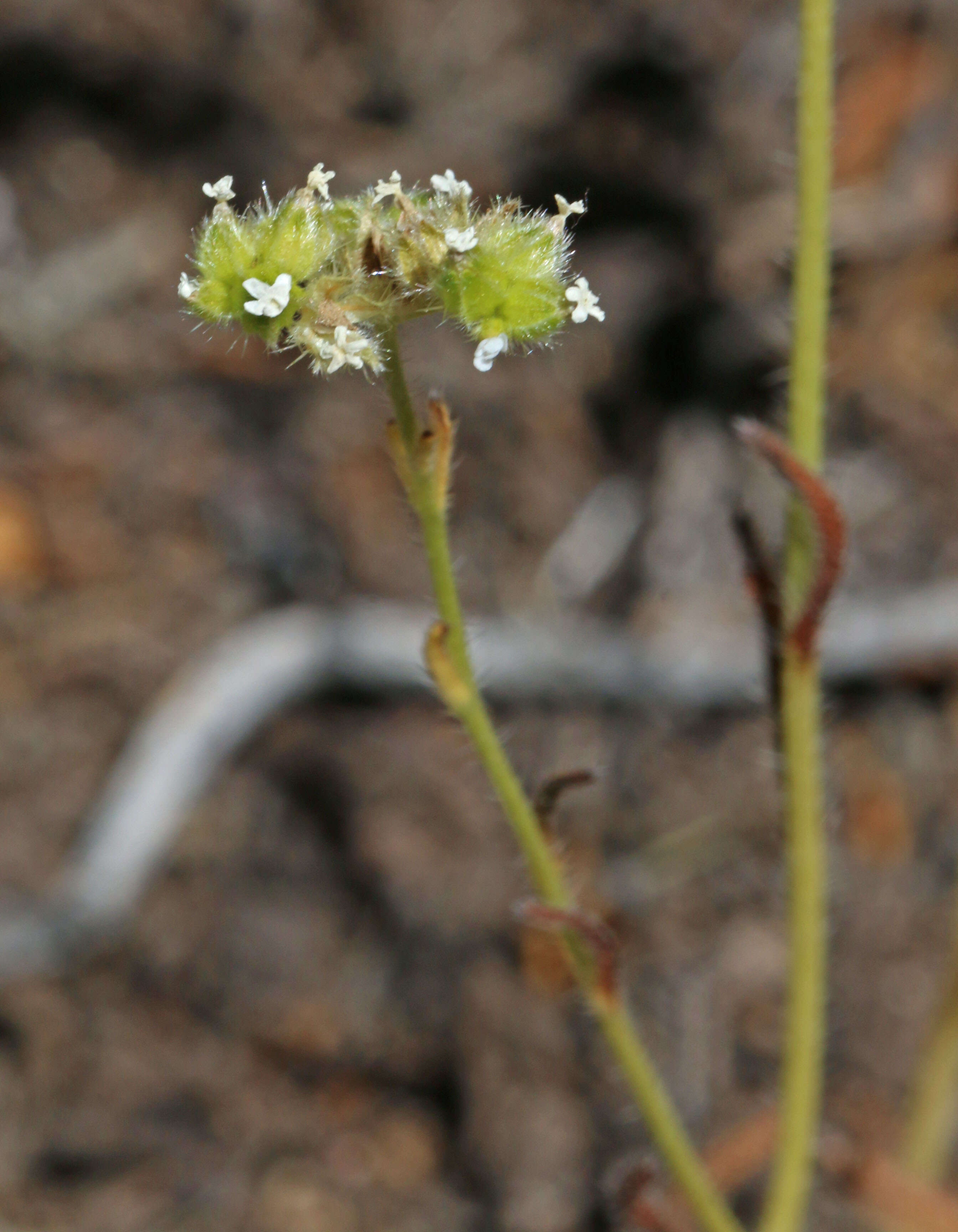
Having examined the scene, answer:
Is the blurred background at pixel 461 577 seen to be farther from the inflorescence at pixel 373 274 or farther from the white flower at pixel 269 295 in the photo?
the white flower at pixel 269 295

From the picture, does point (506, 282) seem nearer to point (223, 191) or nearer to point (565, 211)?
point (565, 211)

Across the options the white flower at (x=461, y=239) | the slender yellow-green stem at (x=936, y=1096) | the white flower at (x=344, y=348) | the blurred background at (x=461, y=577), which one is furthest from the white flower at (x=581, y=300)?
the slender yellow-green stem at (x=936, y=1096)

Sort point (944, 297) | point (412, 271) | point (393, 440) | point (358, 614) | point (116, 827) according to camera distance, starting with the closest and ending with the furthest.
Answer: point (412, 271), point (393, 440), point (116, 827), point (358, 614), point (944, 297)

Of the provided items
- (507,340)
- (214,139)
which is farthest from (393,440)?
(214,139)

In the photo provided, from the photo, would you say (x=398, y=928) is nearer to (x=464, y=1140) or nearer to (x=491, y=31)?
(x=464, y=1140)

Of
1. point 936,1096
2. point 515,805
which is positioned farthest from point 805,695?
point 936,1096
